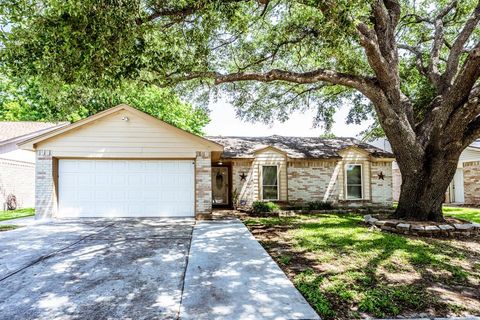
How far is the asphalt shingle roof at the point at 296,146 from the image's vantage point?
44.8 feet

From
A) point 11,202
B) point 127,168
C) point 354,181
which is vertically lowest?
point 11,202

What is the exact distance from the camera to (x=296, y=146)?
1483cm

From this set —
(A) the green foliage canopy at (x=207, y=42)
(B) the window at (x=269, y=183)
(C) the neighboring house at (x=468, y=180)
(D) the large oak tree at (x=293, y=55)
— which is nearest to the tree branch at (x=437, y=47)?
(D) the large oak tree at (x=293, y=55)

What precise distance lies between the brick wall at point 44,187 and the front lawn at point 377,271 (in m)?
7.68

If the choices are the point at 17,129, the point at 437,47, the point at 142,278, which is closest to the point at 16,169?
the point at 17,129

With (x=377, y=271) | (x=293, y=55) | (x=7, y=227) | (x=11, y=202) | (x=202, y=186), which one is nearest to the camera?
(x=377, y=271)

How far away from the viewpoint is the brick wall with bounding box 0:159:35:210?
14.0 metres

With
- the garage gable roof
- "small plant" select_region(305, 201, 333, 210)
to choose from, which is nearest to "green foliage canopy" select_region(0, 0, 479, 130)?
the garage gable roof

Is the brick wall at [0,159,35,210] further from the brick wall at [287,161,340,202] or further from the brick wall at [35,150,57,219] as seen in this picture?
the brick wall at [287,161,340,202]

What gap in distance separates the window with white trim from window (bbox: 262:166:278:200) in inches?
146

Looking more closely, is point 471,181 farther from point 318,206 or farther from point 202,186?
A: point 202,186

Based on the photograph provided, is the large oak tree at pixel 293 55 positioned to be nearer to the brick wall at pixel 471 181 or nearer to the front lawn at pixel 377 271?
the front lawn at pixel 377 271

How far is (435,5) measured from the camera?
11.1 meters

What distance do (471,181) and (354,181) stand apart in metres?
8.08
